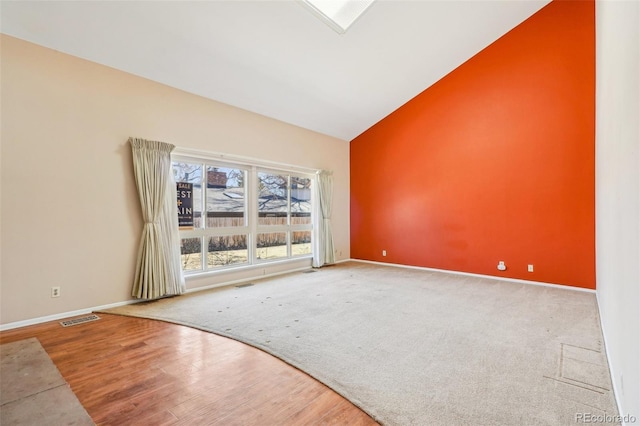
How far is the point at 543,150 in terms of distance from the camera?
4.56 m

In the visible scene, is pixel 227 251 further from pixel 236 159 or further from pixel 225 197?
pixel 236 159

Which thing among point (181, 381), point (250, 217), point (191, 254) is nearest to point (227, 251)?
point (191, 254)

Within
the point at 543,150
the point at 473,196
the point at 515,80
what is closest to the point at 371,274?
the point at 473,196

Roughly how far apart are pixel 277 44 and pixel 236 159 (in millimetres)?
1931

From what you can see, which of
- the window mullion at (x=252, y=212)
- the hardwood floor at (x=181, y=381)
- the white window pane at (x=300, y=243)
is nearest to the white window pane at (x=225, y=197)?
the window mullion at (x=252, y=212)

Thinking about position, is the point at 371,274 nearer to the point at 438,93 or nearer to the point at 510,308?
the point at 510,308

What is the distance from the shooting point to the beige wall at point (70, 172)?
3.00 meters

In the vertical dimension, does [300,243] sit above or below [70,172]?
below

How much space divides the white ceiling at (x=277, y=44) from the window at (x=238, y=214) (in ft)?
3.92

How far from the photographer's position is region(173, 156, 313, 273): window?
4.47m

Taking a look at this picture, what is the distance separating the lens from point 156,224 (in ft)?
12.8

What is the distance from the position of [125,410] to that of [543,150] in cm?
600

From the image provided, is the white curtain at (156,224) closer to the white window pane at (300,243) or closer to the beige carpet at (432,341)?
the beige carpet at (432,341)

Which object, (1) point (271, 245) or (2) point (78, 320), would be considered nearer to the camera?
(2) point (78, 320)
